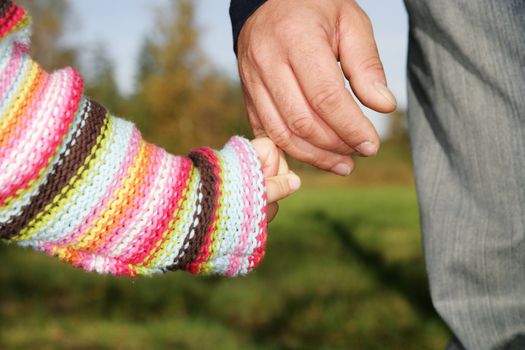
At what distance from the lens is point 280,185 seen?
1.56 meters

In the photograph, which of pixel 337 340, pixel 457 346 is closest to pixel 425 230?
pixel 457 346

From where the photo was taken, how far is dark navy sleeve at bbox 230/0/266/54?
1596 mm

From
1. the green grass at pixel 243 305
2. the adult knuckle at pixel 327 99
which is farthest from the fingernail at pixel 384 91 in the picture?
the green grass at pixel 243 305

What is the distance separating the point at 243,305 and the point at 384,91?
3.31 meters

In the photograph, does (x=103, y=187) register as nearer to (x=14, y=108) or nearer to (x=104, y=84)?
(x=14, y=108)

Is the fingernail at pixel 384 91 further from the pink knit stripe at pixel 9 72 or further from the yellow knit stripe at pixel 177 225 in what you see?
the pink knit stripe at pixel 9 72

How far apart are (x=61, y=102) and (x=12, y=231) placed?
30 centimetres

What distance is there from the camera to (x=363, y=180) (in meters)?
20.8

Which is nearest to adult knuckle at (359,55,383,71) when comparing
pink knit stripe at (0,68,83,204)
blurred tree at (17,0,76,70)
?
pink knit stripe at (0,68,83,204)

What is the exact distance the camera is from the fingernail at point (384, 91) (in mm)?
1447

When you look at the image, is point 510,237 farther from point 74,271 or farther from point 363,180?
point 363,180

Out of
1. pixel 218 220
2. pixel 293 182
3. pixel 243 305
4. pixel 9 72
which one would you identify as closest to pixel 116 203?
pixel 218 220

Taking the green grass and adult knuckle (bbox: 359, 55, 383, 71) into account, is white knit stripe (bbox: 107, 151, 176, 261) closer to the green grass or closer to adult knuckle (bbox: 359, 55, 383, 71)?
adult knuckle (bbox: 359, 55, 383, 71)

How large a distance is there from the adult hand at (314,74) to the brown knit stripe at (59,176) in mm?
455
